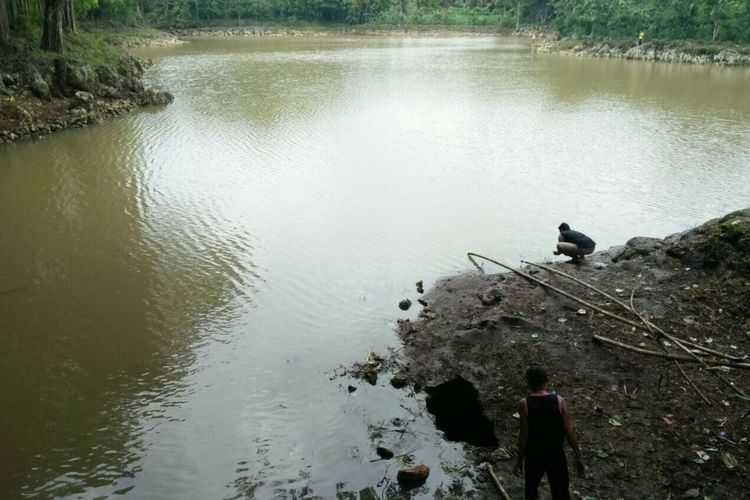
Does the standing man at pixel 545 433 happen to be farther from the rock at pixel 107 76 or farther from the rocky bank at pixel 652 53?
the rocky bank at pixel 652 53

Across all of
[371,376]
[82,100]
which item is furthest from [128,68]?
[371,376]

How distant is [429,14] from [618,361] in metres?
87.2

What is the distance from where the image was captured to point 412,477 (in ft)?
18.7

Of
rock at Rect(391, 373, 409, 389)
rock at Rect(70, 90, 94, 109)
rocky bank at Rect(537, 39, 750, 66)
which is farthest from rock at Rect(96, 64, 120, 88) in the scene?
rocky bank at Rect(537, 39, 750, 66)

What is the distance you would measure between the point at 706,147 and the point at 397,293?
47.8ft

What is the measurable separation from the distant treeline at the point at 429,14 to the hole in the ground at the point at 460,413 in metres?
24.3

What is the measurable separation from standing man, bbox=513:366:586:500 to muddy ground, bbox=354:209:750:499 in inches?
25.6

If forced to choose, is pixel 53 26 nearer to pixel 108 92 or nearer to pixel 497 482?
pixel 108 92

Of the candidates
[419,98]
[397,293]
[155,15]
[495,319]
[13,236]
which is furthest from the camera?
[155,15]

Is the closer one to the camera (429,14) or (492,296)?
(492,296)

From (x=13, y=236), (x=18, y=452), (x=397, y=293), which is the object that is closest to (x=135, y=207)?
(x=13, y=236)

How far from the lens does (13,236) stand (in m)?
11.7

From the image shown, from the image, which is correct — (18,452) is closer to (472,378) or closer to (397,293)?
(472,378)

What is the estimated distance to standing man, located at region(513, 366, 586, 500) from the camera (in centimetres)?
462
